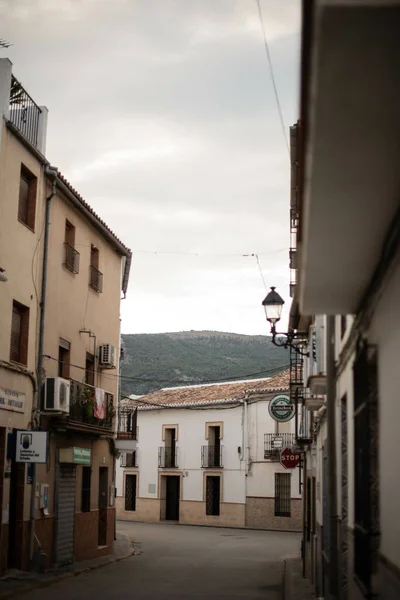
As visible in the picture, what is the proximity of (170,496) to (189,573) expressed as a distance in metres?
28.0

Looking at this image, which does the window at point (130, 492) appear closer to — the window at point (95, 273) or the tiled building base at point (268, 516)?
the tiled building base at point (268, 516)

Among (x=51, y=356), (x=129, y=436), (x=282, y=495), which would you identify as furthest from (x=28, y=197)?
(x=282, y=495)

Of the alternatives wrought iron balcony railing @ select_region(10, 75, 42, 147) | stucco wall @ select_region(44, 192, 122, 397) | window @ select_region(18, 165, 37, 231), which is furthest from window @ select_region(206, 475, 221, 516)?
wrought iron balcony railing @ select_region(10, 75, 42, 147)

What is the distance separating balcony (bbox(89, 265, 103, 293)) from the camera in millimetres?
23031

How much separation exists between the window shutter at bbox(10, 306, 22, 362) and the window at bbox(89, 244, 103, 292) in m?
5.11

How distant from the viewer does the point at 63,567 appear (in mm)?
19062

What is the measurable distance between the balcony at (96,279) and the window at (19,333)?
4.91 m

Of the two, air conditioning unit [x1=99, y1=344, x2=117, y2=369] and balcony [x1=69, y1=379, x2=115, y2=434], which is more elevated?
air conditioning unit [x1=99, y1=344, x2=117, y2=369]

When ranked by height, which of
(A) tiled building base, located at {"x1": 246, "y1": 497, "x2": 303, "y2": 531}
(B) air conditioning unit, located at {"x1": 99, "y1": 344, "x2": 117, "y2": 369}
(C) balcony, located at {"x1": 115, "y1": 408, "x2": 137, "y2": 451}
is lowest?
(A) tiled building base, located at {"x1": 246, "y1": 497, "x2": 303, "y2": 531}

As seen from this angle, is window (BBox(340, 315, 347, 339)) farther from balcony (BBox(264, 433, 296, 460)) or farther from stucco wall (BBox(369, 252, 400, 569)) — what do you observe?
balcony (BBox(264, 433, 296, 460))

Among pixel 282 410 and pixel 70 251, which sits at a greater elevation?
pixel 70 251

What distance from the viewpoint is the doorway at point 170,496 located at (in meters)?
46.9

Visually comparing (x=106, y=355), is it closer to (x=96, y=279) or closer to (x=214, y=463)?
(x=96, y=279)

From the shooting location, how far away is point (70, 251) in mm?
21062
